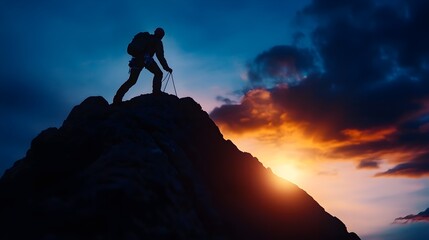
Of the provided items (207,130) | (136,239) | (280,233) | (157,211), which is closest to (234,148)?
(207,130)

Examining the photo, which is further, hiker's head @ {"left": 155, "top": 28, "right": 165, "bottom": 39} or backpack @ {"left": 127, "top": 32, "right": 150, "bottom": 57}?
hiker's head @ {"left": 155, "top": 28, "right": 165, "bottom": 39}

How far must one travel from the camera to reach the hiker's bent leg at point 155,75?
18.9 m

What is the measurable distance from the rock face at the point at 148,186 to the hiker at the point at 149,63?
1.35m

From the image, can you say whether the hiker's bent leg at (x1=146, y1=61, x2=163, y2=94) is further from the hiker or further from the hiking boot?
the hiking boot

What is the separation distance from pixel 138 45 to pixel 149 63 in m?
1.06

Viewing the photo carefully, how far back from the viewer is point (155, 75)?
19125mm

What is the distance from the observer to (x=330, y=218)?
A: 20203 mm

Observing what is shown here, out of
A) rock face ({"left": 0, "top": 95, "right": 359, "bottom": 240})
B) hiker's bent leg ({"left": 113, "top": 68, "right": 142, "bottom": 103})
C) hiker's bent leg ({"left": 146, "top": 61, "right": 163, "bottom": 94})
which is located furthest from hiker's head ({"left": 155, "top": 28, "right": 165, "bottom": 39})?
rock face ({"left": 0, "top": 95, "right": 359, "bottom": 240})

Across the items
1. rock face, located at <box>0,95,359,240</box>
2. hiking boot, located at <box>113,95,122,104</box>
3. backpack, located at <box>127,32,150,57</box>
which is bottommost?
rock face, located at <box>0,95,359,240</box>

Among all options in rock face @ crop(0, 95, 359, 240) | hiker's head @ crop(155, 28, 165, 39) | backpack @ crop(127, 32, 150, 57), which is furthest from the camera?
hiker's head @ crop(155, 28, 165, 39)

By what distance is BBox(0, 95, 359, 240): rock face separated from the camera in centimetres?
1021

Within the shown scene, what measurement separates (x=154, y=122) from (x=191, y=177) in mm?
2900

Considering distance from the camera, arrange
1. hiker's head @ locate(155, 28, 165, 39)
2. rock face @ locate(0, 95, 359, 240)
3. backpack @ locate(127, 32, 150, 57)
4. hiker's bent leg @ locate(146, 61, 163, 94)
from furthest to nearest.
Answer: hiker's head @ locate(155, 28, 165, 39), hiker's bent leg @ locate(146, 61, 163, 94), backpack @ locate(127, 32, 150, 57), rock face @ locate(0, 95, 359, 240)

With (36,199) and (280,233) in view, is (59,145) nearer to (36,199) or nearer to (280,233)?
(36,199)
